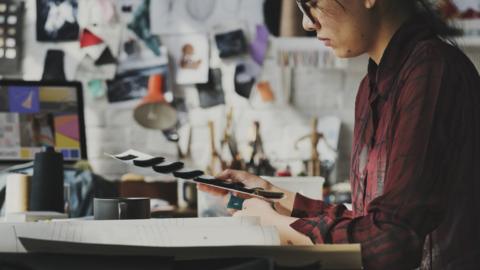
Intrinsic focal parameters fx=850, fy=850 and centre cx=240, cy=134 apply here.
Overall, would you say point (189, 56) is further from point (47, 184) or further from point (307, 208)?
point (307, 208)

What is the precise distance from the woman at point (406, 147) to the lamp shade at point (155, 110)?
2.87m

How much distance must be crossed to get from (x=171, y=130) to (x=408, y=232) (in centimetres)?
329

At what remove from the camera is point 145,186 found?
380cm

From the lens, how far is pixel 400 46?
3.99 ft

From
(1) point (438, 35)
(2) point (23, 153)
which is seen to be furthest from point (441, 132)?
(2) point (23, 153)

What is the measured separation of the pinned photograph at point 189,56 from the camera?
4277 mm

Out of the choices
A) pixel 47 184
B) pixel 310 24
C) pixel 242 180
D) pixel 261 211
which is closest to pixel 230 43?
pixel 47 184

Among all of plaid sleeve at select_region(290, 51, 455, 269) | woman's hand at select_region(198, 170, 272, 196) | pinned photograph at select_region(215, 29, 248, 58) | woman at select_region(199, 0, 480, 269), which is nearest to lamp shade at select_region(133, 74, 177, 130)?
pinned photograph at select_region(215, 29, 248, 58)

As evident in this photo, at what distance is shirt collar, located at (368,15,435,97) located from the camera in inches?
47.4

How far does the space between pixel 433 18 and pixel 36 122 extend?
2317 millimetres

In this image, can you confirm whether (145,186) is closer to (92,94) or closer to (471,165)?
(92,94)

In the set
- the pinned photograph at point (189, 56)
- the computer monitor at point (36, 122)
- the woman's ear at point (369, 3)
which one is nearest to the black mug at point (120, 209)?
the woman's ear at point (369, 3)

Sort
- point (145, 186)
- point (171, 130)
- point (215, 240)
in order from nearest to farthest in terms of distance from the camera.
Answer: point (215, 240), point (145, 186), point (171, 130)

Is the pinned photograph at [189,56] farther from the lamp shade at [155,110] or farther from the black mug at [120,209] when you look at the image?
the black mug at [120,209]
